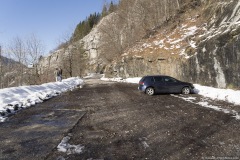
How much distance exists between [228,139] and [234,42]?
11.6 m

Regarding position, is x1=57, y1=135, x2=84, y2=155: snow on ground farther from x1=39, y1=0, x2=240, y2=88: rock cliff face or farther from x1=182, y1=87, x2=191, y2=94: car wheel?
x1=182, y1=87, x2=191, y2=94: car wheel

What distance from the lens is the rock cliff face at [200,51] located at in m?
18.0

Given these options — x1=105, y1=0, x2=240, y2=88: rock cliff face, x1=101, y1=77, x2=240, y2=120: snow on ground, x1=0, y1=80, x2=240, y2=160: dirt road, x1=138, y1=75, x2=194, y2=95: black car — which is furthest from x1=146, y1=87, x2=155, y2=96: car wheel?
x1=0, y1=80, x2=240, y2=160: dirt road

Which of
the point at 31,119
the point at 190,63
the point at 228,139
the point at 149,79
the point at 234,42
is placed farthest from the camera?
the point at 190,63

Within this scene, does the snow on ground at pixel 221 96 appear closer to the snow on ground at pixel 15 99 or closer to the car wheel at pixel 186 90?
the car wheel at pixel 186 90

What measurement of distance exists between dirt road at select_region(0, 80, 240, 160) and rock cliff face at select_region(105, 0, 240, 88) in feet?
24.6

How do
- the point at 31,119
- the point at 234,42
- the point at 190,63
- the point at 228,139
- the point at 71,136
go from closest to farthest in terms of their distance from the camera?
the point at 228,139 < the point at 71,136 < the point at 31,119 < the point at 234,42 < the point at 190,63

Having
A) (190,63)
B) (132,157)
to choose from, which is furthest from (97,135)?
(190,63)

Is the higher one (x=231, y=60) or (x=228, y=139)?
(x=231, y=60)

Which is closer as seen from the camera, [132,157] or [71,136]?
[132,157]

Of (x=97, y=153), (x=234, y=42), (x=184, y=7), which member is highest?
(x=184, y=7)

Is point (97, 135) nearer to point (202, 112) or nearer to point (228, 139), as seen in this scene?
point (228, 139)

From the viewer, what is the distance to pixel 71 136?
796 cm

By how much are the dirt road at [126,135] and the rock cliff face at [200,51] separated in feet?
24.6
